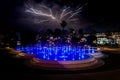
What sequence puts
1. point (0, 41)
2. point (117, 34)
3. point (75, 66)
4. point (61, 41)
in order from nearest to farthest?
point (75, 66)
point (0, 41)
point (61, 41)
point (117, 34)

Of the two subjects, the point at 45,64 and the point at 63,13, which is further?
the point at 63,13

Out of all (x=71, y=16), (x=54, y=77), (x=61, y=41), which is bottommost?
(x=54, y=77)

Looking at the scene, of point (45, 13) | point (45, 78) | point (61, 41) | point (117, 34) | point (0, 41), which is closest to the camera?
point (45, 78)

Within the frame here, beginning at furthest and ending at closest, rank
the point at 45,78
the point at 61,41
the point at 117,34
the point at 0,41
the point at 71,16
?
the point at 117,34
the point at 61,41
the point at 0,41
the point at 71,16
the point at 45,78

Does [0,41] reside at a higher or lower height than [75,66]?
higher

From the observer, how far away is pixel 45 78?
1166 cm

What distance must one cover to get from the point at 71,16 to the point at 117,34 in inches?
1428

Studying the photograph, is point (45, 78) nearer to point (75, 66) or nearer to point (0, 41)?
point (75, 66)

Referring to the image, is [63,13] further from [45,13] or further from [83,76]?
[83,76]

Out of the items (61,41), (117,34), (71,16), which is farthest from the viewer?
(117,34)

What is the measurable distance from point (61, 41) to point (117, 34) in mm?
25394

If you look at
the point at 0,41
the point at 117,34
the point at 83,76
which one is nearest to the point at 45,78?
the point at 83,76

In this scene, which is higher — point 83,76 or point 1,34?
point 1,34

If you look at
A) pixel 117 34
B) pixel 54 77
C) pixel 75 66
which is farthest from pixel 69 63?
pixel 117 34
